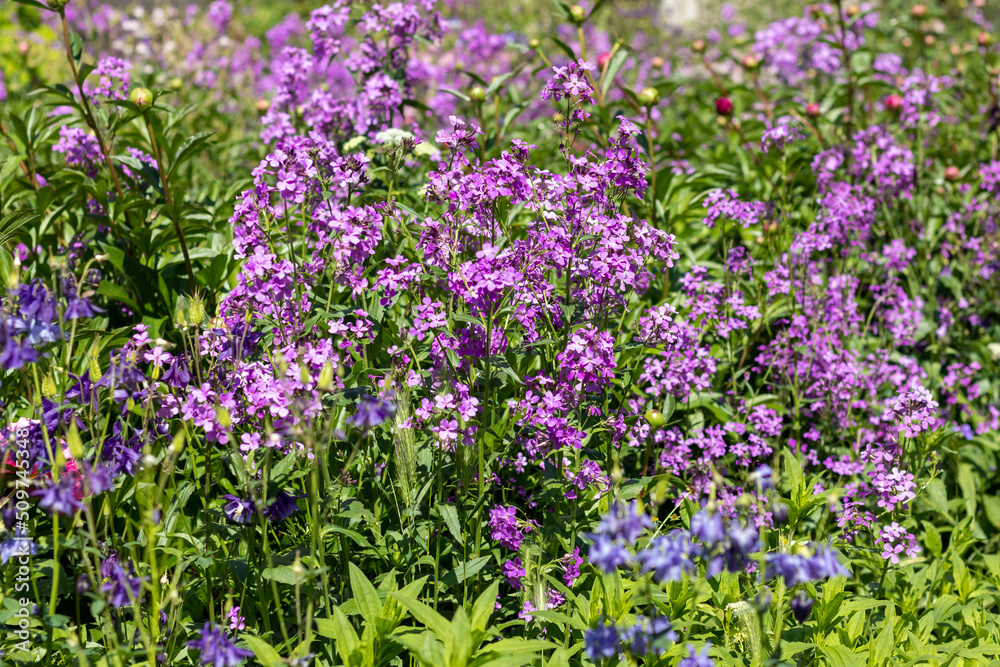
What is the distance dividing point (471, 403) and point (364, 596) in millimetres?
605

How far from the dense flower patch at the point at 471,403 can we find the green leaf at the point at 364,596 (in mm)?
10

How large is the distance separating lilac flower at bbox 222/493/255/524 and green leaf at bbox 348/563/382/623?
0.32m

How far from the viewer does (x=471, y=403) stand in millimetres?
2295

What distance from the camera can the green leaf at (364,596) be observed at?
2.17 metres

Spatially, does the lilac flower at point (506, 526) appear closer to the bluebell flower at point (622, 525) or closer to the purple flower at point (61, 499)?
the bluebell flower at point (622, 525)

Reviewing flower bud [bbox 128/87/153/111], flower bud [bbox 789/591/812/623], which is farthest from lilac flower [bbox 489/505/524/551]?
flower bud [bbox 128/87/153/111]

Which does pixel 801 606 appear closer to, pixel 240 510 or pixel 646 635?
pixel 646 635

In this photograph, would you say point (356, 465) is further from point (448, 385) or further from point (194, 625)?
point (194, 625)

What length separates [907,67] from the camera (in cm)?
636

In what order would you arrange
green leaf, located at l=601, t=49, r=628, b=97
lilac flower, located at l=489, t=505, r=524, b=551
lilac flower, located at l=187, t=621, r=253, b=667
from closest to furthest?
lilac flower, located at l=187, t=621, r=253, b=667 → lilac flower, located at l=489, t=505, r=524, b=551 → green leaf, located at l=601, t=49, r=628, b=97

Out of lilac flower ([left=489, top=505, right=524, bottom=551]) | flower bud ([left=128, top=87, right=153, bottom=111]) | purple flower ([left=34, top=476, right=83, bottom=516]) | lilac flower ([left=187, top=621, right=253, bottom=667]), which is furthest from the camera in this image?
flower bud ([left=128, top=87, right=153, bottom=111])

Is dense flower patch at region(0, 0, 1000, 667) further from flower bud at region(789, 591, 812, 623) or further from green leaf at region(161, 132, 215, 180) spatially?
green leaf at region(161, 132, 215, 180)

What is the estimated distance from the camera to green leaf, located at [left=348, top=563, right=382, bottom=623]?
7.11 feet

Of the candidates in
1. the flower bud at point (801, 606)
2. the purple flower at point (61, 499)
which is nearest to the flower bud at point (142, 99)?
the purple flower at point (61, 499)
